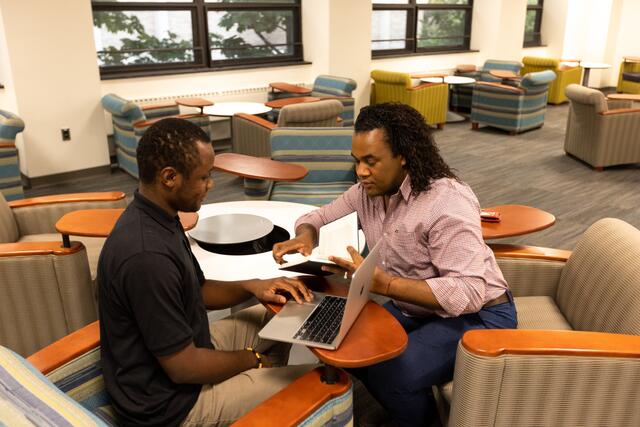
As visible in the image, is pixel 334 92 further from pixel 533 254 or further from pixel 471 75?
pixel 533 254

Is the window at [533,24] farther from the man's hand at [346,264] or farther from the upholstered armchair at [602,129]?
the man's hand at [346,264]

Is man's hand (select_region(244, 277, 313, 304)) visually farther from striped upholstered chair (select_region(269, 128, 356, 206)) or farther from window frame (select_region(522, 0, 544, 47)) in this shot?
window frame (select_region(522, 0, 544, 47))

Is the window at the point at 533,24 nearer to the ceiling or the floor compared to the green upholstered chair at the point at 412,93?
nearer to the ceiling

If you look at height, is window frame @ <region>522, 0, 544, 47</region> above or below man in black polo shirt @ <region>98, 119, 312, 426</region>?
above

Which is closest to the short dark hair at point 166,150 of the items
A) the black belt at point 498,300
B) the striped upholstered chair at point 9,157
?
the black belt at point 498,300

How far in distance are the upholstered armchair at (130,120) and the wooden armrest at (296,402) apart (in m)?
3.78

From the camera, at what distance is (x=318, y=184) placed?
11.8 ft

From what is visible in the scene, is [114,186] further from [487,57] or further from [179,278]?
[487,57]

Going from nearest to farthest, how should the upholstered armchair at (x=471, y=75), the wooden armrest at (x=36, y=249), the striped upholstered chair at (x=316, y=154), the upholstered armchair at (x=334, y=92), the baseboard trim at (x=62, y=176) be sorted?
the wooden armrest at (x=36, y=249) < the striped upholstered chair at (x=316, y=154) < the baseboard trim at (x=62, y=176) < the upholstered armchair at (x=334, y=92) < the upholstered armchair at (x=471, y=75)

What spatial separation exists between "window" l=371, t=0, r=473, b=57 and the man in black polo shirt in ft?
23.2

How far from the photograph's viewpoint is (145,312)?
1260mm

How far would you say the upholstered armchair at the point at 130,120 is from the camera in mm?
4891

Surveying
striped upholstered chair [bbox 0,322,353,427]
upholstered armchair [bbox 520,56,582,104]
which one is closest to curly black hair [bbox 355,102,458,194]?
striped upholstered chair [bbox 0,322,353,427]

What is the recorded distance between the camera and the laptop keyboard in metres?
1.43
